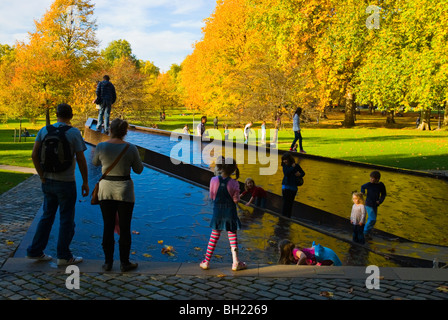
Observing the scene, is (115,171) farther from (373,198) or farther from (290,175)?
(373,198)

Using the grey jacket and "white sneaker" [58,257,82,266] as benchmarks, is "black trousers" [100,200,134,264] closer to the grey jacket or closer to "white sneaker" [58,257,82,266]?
the grey jacket

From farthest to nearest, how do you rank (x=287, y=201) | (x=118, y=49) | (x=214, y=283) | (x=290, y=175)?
(x=118, y=49) < (x=287, y=201) < (x=290, y=175) < (x=214, y=283)

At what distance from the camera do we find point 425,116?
134 ft

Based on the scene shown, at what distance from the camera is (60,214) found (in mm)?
5508

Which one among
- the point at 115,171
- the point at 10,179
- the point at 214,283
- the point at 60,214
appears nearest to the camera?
the point at 214,283

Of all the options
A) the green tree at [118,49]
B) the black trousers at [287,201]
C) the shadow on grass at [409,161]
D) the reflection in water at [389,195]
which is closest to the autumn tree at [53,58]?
the reflection in water at [389,195]

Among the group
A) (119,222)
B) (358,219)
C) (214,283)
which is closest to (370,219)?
(358,219)

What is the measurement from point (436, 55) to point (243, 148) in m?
16.8

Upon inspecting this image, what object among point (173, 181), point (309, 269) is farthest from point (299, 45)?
point (309, 269)

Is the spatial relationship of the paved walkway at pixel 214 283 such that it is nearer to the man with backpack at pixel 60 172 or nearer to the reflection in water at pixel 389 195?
the man with backpack at pixel 60 172

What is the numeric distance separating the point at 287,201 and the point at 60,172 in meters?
4.88

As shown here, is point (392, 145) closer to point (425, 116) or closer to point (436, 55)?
point (436, 55)

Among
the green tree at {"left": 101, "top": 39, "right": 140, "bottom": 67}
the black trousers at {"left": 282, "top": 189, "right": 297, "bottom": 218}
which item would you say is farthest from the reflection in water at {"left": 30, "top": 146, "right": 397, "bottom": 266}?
the green tree at {"left": 101, "top": 39, "right": 140, "bottom": 67}

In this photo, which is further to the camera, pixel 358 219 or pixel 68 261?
pixel 358 219
